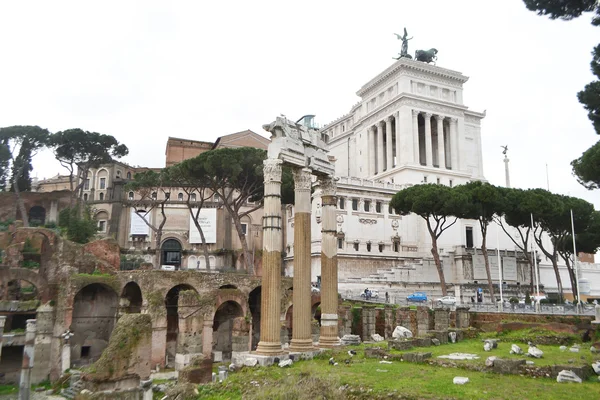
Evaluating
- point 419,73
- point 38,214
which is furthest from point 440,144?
point 38,214

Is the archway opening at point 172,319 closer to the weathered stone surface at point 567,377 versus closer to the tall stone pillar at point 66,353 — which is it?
the tall stone pillar at point 66,353

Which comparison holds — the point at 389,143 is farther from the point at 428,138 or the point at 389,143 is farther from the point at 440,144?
the point at 440,144

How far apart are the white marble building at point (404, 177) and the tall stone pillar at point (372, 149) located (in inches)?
4.0

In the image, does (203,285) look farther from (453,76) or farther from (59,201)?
(453,76)

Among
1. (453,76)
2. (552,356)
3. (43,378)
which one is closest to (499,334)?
(552,356)

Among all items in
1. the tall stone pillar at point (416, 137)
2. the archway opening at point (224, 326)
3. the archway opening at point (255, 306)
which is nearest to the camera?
the archway opening at point (224, 326)

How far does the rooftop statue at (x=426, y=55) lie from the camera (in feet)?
178

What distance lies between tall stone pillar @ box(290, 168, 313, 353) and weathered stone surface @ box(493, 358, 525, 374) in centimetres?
487

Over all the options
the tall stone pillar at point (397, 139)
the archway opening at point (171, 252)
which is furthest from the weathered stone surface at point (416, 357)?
the tall stone pillar at point (397, 139)

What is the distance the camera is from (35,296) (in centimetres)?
2706

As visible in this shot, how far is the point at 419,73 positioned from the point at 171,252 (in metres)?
28.6

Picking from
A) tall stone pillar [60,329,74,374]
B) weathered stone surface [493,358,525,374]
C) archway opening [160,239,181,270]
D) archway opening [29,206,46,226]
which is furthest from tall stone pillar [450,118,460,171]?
weathered stone surface [493,358,525,374]

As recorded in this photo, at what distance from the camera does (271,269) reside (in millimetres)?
13117

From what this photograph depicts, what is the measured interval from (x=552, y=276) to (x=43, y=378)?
38818 mm
